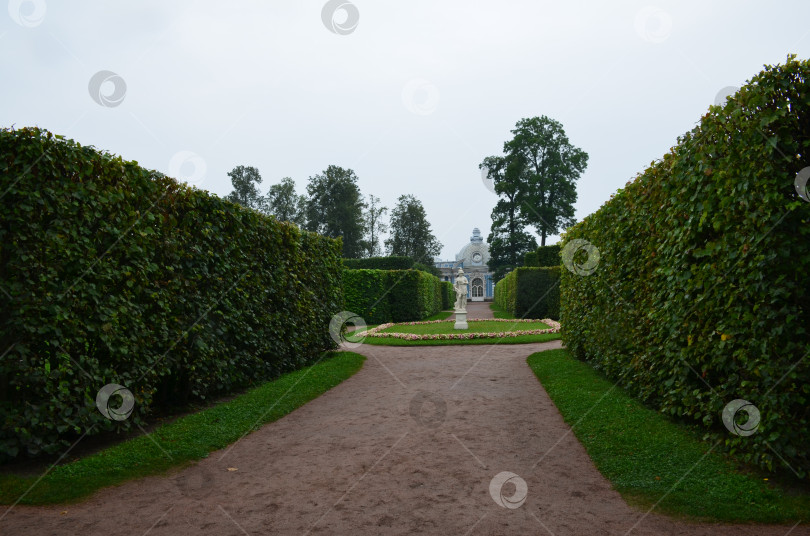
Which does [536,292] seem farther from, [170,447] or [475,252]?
[475,252]

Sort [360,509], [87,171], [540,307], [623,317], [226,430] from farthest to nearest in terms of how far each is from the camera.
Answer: [540,307] < [623,317] < [226,430] < [87,171] < [360,509]

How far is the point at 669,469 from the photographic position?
14.8ft

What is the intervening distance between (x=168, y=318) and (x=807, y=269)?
6634 millimetres

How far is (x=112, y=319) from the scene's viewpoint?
210 inches

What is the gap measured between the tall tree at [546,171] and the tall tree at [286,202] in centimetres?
2316

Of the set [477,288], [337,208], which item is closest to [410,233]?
[337,208]

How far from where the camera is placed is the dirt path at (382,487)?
3.60 meters

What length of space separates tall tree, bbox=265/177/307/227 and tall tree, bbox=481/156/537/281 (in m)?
20.5

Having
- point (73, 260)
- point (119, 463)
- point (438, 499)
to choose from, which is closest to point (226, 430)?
point (119, 463)

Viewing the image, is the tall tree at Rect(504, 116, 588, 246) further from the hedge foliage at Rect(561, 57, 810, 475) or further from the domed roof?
the domed roof

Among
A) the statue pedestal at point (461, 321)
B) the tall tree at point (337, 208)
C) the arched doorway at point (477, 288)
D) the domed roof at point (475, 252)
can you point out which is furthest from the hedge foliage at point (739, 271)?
the domed roof at point (475, 252)

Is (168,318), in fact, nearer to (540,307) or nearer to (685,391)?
(685,391)

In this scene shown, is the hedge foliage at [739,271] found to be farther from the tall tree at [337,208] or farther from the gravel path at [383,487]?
the tall tree at [337,208]

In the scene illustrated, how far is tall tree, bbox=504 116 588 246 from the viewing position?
43.7m
